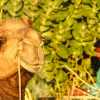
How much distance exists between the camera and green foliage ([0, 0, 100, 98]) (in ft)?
9.50

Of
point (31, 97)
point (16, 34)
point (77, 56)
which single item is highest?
point (16, 34)

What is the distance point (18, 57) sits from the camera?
2414mm

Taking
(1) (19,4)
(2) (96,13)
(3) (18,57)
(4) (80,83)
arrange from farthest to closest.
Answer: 1. (4) (80,83)
2. (2) (96,13)
3. (1) (19,4)
4. (3) (18,57)

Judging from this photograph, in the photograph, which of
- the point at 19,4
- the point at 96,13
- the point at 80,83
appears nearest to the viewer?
the point at 19,4

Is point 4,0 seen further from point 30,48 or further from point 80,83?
point 80,83

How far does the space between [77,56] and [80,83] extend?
0.26 meters

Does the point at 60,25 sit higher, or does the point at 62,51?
the point at 60,25

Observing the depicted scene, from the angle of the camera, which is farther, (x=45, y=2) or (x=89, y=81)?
(x=89, y=81)

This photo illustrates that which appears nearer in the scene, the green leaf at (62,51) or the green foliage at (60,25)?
the green foliage at (60,25)

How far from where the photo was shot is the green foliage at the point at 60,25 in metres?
2.90

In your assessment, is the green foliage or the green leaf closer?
the green foliage

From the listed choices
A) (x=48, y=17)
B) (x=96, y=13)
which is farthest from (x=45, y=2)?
(x=96, y=13)

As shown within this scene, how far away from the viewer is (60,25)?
292 centimetres

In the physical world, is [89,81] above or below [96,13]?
below
